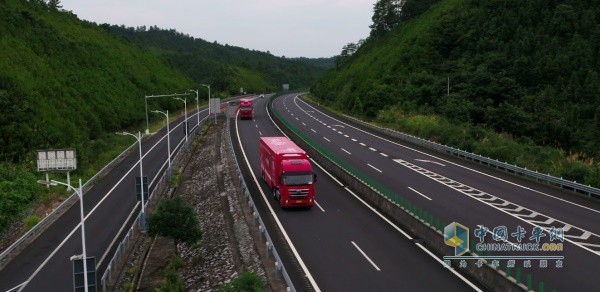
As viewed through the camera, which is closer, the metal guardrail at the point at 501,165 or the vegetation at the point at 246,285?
the vegetation at the point at 246,285

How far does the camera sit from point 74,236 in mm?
37656

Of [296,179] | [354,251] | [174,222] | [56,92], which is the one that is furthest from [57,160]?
[354,251]

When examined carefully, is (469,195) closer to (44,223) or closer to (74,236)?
(74,236)

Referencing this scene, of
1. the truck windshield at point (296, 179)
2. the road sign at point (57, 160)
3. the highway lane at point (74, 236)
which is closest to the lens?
the highway lane at point (74, 236)

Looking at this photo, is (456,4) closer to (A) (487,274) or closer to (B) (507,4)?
(B) (507,4)

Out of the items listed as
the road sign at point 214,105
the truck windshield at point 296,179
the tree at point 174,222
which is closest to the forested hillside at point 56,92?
the road sign at point 214,105

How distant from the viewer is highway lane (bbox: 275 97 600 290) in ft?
84.1

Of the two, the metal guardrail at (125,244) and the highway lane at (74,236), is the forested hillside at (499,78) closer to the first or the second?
the metal guardrail at (125,244)

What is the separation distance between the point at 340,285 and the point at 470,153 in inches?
1266

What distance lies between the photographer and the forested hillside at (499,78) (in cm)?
6341

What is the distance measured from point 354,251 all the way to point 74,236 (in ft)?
71.6

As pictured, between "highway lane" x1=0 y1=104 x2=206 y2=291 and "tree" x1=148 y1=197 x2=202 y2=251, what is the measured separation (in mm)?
3686

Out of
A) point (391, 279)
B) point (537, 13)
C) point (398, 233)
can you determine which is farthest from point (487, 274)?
point (537, 13)

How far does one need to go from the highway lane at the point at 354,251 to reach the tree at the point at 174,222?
582cm
